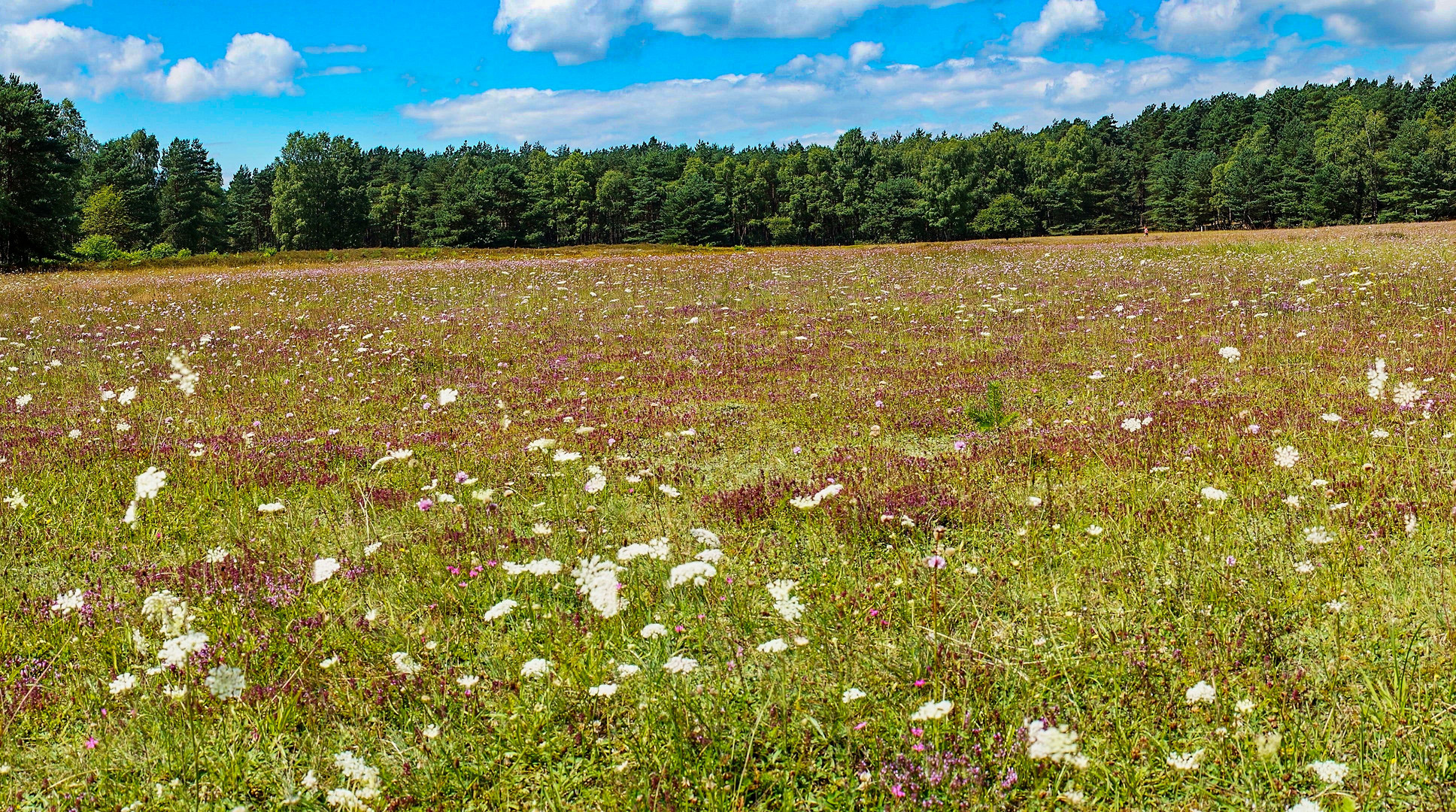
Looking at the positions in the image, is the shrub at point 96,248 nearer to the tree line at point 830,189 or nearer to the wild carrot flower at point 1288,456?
the tree line at point 830,189

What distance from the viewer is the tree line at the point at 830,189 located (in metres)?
100

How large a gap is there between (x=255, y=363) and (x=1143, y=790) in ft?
44.1

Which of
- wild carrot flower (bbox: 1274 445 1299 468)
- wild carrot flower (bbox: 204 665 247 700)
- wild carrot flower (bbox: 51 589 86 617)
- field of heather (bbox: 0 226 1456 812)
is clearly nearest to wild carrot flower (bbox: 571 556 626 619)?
field of heather (bbox: 0 226 1456 812)

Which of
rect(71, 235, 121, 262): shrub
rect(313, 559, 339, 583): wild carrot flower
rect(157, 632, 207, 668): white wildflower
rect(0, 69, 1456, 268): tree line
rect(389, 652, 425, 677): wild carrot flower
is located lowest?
rect(389, 652, 425, 677): wild carrot flower

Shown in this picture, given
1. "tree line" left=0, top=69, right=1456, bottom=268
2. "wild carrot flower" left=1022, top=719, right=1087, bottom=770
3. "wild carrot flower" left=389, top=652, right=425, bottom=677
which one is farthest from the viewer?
"tree line" left=0, top=69, right=1456, bottom=268

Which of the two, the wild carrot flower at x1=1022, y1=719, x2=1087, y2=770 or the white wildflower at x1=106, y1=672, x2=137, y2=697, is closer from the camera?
the wild carrot flower at x1=1022, y1=719, x2=1087, y2=770

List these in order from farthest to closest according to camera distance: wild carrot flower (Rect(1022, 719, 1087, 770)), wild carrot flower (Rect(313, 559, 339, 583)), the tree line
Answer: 1. the tree line
2. wild carrot flower (Rect(313, 559, 339, 583))
3. wild carrot flower (Rect(1022, 719, 1087, 770))

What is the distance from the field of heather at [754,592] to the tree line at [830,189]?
9613 centimetres

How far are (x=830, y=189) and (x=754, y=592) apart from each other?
12274 cm

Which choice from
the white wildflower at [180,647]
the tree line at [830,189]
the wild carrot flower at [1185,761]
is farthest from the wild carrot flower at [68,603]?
the tree line at [830,189]

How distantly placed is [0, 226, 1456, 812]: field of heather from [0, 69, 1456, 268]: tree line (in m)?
96.1

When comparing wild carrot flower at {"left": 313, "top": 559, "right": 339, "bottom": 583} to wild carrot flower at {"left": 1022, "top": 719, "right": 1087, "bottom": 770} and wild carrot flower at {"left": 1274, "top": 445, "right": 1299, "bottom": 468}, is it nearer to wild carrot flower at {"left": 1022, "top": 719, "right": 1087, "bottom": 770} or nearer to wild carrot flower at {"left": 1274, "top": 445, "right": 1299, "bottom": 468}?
wild carrot flower at {"left": 1022, "top": 719, "right": 1087, "bottom": 770}

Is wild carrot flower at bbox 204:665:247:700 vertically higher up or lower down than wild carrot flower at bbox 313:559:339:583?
lower down

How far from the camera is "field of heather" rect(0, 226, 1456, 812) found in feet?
10.1
